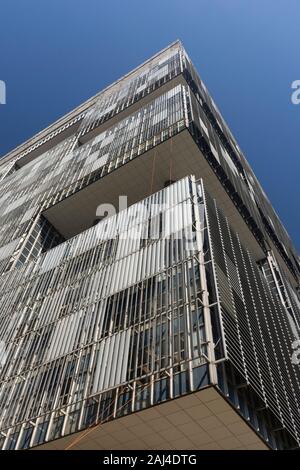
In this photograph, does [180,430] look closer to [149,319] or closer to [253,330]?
[149,319]

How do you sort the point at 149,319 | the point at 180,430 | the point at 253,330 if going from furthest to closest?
the point at 253,330
the point at 149,319
the point at 180,430

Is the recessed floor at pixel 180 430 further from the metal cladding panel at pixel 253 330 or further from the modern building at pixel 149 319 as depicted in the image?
the metal cladding panel at pixel 253 330

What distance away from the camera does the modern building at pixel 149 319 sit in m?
14.4

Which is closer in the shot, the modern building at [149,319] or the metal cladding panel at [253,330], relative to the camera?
the modern building at [149,319]

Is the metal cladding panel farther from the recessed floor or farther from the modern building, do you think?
the recessed floor

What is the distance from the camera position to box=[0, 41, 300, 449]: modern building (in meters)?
14.4

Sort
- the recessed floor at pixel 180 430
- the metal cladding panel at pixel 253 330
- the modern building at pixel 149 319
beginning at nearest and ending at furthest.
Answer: the recessed floor at pixel 180 430 → the modern building at pixel 149 319 → the metal cladding panel at pixel 253 330

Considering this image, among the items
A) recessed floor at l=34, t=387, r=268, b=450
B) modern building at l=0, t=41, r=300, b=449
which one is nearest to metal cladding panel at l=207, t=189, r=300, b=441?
modern building at l=0, t=41, r=300, b=449

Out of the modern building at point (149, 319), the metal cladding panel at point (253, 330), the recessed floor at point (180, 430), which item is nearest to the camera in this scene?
the recessed floor at point (180, 430)

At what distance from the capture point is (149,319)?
56.7ft

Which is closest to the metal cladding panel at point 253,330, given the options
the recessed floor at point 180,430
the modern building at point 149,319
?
the modern building at point 149,319

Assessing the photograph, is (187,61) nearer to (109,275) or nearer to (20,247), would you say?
(20,247)

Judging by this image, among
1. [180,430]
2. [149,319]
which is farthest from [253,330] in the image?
[180,430]

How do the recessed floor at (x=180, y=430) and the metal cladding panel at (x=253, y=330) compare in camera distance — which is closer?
the recessed floor at (x=180, y=430)
